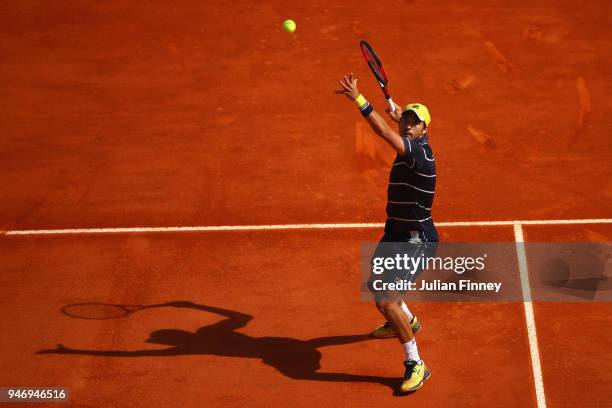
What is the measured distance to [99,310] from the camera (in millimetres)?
10094

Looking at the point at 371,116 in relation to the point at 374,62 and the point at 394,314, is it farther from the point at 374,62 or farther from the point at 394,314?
the point at 374,62

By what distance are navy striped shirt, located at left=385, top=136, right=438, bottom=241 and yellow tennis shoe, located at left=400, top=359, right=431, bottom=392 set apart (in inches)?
49.7

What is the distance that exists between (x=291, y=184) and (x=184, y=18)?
5.31 metres

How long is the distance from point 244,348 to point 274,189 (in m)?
3.12

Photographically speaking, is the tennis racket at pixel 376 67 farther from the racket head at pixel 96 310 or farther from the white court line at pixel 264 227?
the racket head at pixel 96 310

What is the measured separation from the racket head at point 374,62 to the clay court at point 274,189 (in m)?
2.26

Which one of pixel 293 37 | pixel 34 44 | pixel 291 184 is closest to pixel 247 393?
pixel 291 184

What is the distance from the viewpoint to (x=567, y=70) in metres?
14.4

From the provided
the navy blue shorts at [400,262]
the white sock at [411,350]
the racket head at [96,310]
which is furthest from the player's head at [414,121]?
the racket head at [96,310]

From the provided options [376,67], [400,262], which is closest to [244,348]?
[400,262]

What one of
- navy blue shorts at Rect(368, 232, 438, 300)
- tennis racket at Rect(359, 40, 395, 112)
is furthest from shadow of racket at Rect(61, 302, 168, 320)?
tennis racket at Rect(359, 40, 395, 112)

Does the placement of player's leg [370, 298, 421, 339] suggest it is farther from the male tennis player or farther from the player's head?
the player's head

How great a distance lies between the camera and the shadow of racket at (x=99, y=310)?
32.9 feet

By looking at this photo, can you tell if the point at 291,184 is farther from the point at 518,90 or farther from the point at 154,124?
the point at 518,90
